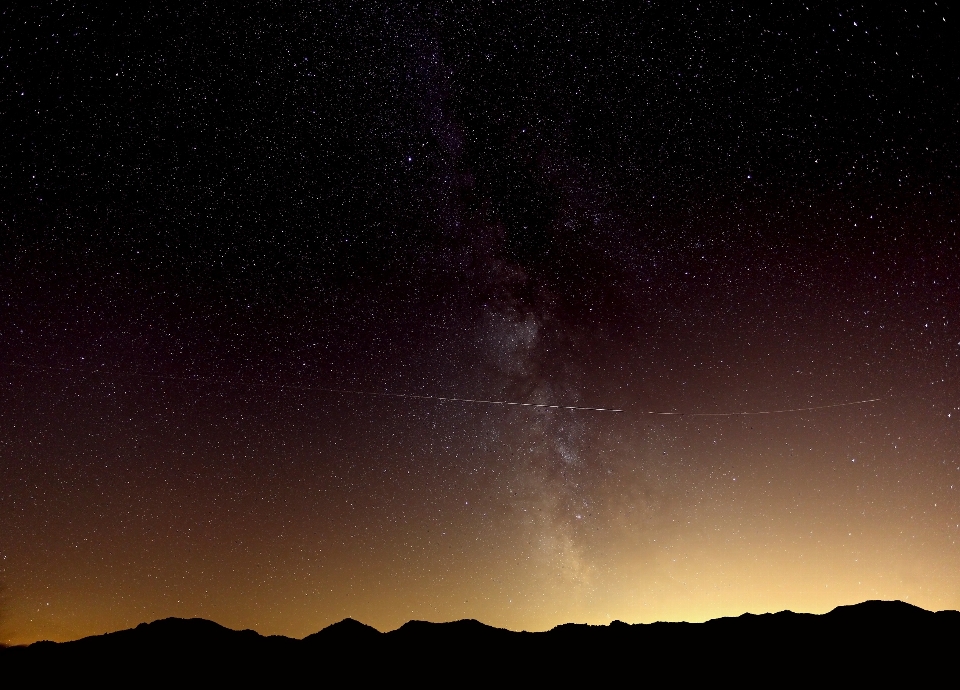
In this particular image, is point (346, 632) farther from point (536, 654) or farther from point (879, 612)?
point (879, 612)

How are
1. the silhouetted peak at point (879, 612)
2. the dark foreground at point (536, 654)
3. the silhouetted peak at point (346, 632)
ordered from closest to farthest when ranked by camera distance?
1. the dark foreground at point (536, 654)
2. the silhouetted peak at point (879, 612)
3. the silhouetted peak at point (346, 632)

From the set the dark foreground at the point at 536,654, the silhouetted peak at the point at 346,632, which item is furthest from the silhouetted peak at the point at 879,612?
the silhouetted peak at the point at 346,632

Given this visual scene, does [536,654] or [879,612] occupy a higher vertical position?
[879,612]

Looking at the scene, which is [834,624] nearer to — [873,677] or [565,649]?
[873,677]

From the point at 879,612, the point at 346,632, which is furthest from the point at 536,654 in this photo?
the point at 879,612

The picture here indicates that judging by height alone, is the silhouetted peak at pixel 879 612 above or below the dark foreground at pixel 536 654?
above

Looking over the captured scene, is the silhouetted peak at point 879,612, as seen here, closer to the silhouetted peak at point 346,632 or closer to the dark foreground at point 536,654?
the dark foreground at point 536,654

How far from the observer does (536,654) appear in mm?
17953

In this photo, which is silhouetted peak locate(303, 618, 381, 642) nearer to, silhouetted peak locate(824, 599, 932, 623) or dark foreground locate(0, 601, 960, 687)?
dark foreground locate(0, 601, 960, 687)

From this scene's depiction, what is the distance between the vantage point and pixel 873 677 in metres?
14.7

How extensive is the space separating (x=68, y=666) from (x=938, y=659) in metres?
22.2

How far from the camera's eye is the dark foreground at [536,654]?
16.0 m

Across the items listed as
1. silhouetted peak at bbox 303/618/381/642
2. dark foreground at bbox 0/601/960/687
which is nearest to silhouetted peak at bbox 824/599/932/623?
dark foreground at bbox 0/601/960/687

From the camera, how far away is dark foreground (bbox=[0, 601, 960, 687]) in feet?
52.4
